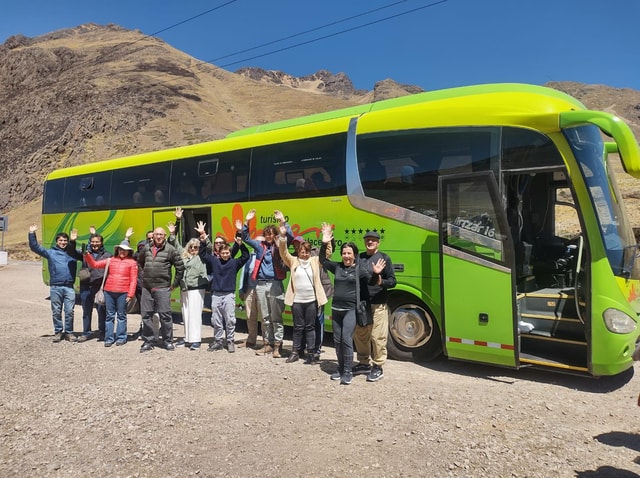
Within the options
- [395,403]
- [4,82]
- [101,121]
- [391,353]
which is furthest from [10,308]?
[4,82]

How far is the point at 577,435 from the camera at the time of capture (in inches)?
169

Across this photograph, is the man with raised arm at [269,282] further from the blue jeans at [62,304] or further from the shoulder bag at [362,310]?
the blue jeans at [62,304]

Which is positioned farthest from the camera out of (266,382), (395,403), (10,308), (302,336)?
(10,308)

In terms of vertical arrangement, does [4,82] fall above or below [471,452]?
above

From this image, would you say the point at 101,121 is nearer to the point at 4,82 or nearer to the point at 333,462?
the point at 4,82

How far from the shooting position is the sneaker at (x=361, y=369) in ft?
20.0

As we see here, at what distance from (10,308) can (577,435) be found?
1246 centimetres

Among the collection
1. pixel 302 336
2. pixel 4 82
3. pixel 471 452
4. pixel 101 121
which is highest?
pixel 4 82

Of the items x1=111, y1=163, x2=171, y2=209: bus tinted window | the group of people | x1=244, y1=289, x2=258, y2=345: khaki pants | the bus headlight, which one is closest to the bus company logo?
the group of people

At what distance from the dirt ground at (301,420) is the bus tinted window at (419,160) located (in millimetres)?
2389

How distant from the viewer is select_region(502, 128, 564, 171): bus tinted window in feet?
18.2

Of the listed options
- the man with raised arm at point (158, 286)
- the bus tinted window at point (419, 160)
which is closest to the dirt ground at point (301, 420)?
the man with raised arm at point (158, 286)

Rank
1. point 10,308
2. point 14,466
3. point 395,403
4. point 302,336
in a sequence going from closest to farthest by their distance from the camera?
1. point 14,466
2. point 395,403
3. point 302,336
4. point 10,308

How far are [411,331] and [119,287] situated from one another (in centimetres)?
467
